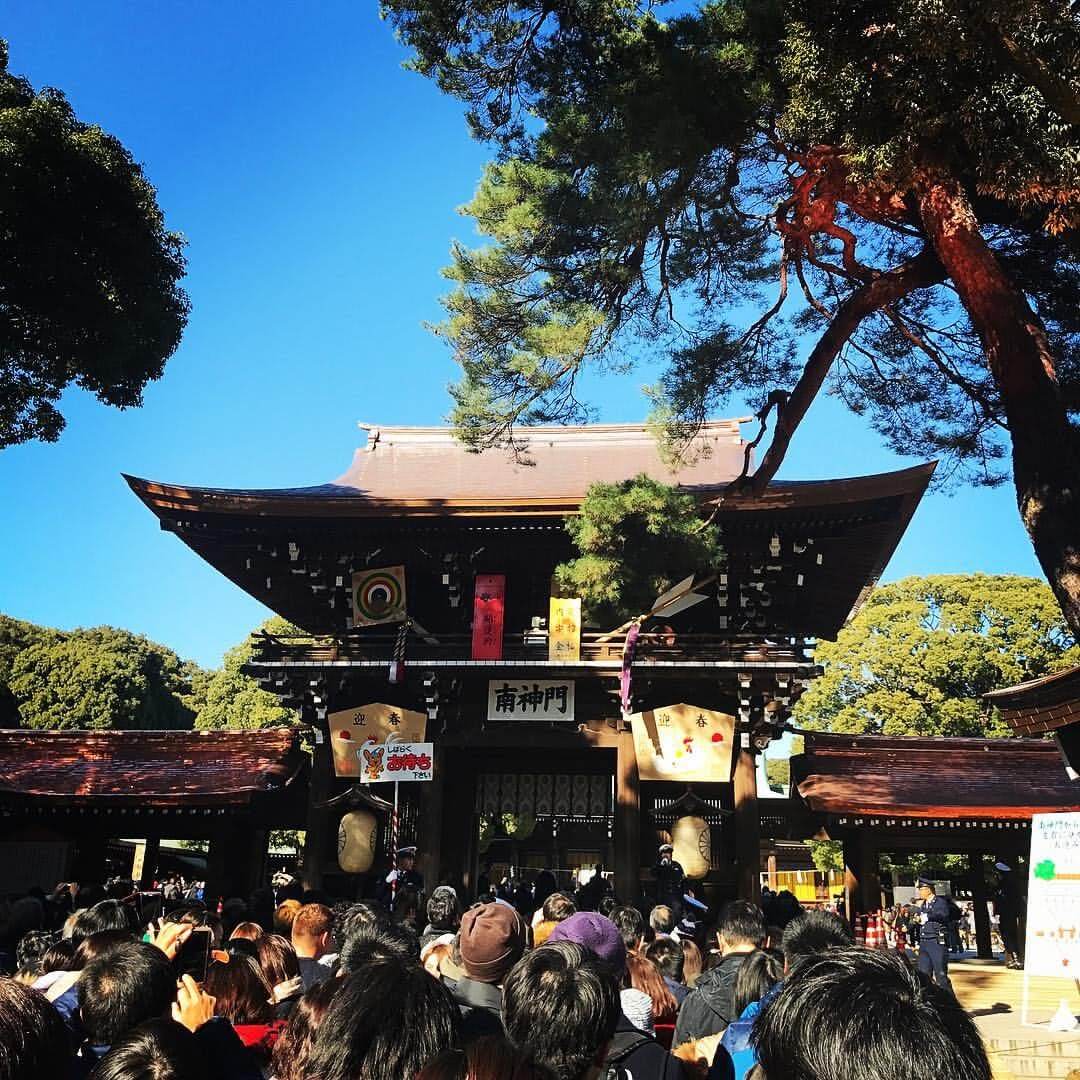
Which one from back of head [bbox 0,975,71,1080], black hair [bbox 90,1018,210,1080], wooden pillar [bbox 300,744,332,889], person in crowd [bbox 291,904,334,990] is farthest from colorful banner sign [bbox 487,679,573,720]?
back of head [bbox 0,975,71,1080]

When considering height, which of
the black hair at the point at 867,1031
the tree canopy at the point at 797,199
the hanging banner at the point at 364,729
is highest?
the tree canopy at the point at 797,199

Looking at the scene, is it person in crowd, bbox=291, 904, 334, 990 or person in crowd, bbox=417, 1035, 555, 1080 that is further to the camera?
person in crowd, bbox=291, 904, 334, 990

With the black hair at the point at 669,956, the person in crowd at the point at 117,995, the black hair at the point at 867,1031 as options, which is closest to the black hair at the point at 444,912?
the black hair at the point at 669,956

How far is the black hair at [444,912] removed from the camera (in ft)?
16.9

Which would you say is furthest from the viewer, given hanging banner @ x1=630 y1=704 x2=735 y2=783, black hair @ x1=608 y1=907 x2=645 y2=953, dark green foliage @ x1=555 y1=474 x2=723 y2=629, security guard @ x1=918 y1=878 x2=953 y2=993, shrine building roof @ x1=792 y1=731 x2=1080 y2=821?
shrine building roof @ x1=792 y1=731 x2=1080 y2=821

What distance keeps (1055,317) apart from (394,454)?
12.2 metres

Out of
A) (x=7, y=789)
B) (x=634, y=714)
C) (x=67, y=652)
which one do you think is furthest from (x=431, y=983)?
(x=67, y=652)

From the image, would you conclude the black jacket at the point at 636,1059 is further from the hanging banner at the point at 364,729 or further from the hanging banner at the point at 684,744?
the hanging banner at the point at 364,729

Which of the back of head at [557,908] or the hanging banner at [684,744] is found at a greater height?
the hanging banner at [684,744]

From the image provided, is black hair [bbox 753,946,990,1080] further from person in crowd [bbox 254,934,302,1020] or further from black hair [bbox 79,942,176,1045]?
person in crowd [bbox 254,934,302,1020]

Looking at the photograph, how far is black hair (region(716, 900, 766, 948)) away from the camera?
413cm

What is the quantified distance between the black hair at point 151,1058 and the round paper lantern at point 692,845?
1106cm

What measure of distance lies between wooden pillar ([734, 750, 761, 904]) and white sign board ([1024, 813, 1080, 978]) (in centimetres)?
406

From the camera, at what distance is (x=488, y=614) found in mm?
13391
